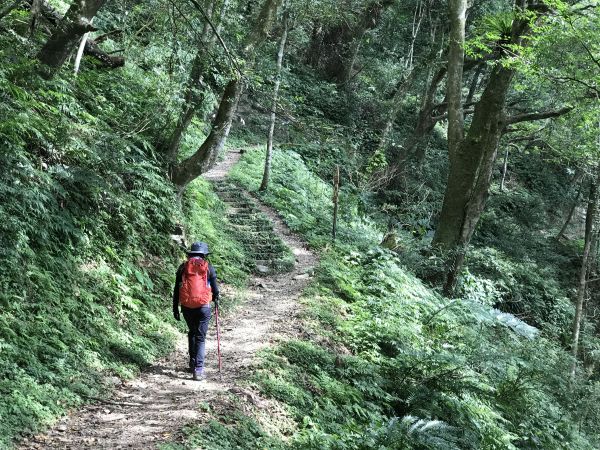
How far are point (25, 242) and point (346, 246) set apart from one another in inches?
357

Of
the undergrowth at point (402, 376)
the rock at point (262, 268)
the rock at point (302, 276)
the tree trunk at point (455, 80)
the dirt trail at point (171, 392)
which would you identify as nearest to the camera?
the dirt trail at point (171, 392)

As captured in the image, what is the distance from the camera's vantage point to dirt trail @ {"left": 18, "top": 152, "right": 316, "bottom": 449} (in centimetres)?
499

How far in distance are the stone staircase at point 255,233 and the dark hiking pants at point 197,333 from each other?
5.70 metres

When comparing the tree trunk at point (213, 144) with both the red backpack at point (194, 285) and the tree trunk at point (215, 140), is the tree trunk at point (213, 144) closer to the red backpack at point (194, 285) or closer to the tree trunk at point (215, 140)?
the tree trunk at point (215, 140)

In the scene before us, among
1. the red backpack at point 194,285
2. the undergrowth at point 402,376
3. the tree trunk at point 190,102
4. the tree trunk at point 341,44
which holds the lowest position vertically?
the undergrowth at point 402,376

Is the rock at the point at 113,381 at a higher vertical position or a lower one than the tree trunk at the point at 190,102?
lower

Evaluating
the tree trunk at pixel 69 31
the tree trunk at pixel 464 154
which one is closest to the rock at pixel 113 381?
the tree trunk at pixel 69 31

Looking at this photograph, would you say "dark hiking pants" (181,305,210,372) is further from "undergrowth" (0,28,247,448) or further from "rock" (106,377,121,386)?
"rock" (106,377,121,386)

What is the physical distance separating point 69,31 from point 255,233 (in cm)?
742

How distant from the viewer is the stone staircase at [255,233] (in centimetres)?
1310

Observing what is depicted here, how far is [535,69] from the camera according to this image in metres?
10.1

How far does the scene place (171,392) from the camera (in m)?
6.42

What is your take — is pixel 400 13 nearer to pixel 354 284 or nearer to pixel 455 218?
pixel 455 218

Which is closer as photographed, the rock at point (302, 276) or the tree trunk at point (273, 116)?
the rock at point (302, 276)
